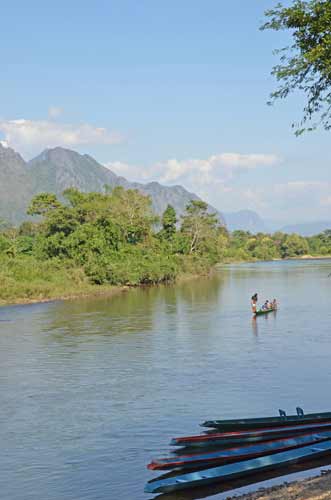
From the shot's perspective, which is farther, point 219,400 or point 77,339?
point 77,339

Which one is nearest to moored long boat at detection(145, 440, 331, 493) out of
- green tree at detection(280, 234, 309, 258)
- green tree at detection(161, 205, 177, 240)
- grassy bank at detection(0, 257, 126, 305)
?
grassy bank at detection(0, 257, 126, 305)

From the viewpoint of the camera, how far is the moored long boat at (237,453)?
12375 millimetres

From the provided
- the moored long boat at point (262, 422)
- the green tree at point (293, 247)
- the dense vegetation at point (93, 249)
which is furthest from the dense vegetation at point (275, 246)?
the moored long boat at point (262, 422)

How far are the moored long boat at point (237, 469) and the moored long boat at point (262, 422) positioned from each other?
1.12 meters

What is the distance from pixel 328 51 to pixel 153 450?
1066cm

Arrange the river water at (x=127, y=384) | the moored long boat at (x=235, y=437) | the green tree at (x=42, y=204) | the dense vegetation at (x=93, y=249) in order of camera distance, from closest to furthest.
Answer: the moored long boat at (x=235, y=437), the river water at (x=127, y=384), the dense vegetation at (x=93, y=249), the green tree at (x=42, y=204)

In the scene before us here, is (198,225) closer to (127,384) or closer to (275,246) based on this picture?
(127,384)

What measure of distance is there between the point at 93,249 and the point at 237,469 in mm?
56613

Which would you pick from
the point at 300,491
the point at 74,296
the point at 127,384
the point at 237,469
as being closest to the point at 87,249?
the point at 74,296

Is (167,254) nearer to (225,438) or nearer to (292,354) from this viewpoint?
(292,354)

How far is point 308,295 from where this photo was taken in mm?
55281

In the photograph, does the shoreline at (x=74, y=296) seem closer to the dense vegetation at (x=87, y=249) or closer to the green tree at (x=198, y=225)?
the dense vegetation at (x=87, y=249)

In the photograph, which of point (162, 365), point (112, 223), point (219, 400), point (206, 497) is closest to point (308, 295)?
point (112, 223)

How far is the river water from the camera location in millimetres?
14227
